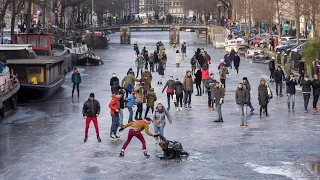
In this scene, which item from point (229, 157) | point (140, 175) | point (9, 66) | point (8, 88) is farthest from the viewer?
point (9, 66)

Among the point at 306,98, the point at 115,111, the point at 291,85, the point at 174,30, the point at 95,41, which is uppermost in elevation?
the point at 174,30

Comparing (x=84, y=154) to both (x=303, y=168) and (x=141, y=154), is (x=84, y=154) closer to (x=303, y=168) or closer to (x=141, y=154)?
(x=141, y=154)

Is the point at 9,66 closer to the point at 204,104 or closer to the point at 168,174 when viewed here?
the point at 204,104

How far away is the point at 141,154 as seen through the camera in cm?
2294

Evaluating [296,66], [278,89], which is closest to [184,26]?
[296,66]

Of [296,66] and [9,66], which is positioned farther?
[296,66]

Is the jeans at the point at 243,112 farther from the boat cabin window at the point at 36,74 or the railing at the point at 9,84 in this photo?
the boat cabin window at the point at 36,74

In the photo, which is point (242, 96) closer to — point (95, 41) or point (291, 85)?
point (291, 85)

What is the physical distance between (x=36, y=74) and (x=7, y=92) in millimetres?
5962

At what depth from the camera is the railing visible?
32703mm

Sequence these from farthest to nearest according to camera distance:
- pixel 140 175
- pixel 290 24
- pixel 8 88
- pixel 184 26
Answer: pixel 184 26 → pixel 290 24 → pixel 8 88 → pixel 140 175

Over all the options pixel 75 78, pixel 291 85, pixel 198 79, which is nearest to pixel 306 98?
pixel 291 85

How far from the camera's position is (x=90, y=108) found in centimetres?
2466

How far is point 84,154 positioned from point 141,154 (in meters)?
1.53
